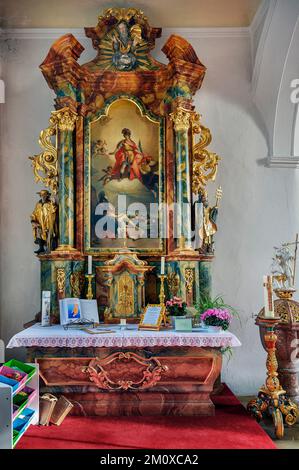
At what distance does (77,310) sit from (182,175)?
226 centimetres

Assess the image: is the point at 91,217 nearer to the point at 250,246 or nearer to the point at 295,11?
the point at 250,246

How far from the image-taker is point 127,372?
520cm

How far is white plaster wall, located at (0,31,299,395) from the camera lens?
22.6 ft

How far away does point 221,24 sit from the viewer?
7105 millimetres

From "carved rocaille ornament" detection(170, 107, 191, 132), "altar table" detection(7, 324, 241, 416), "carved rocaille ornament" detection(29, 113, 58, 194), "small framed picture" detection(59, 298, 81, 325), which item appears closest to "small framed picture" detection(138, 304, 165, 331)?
"altar table" detection(7, 324, 241, 416)

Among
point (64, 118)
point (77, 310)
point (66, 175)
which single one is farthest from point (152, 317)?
point (64, 118)

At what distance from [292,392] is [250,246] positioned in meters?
2.23

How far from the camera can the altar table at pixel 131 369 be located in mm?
5121

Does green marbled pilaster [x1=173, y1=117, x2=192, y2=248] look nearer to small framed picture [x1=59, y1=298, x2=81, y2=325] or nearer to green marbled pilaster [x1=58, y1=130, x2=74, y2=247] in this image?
green marbled pilaster [x1=58, y1=130, x2=74, y2=247]

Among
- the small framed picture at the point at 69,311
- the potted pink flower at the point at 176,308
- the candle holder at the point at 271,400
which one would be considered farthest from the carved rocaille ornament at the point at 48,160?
the candle holder at the point at 271,400

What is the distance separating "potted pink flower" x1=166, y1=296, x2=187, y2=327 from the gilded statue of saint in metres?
1.78

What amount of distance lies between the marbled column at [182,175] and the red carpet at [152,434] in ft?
7.35

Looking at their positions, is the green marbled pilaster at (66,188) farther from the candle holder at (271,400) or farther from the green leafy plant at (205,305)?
the candle holder at (271,400)
